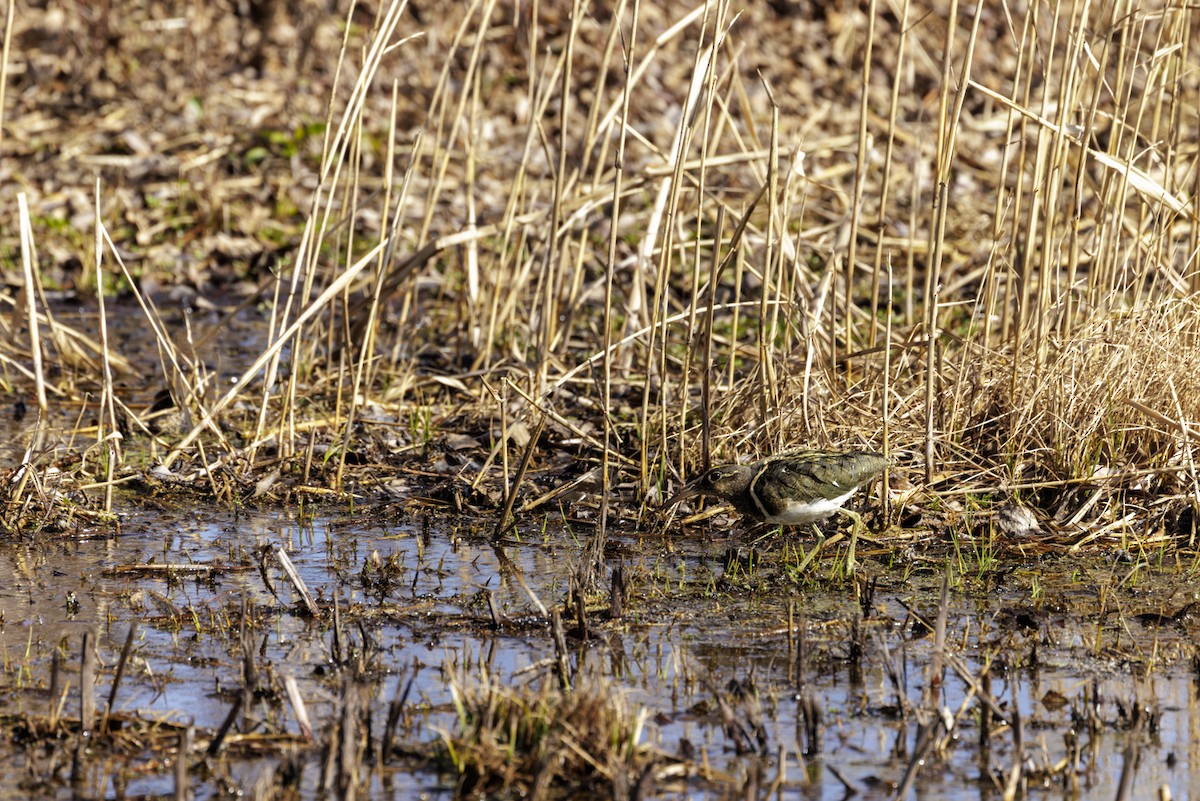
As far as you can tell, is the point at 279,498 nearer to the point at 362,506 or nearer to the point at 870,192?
the point at 362,506

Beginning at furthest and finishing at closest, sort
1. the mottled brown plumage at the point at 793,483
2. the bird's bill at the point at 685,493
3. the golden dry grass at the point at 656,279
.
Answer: the golden dry grass at the point at 656,279
the bird's bill at the point at 685,493
the mottled brown plumage at the point at 793,483

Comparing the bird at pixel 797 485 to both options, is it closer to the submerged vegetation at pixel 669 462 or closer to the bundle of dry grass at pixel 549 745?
the submerged vegetation at pixel 669 462

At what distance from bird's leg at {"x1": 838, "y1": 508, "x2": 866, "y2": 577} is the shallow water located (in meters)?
0.06

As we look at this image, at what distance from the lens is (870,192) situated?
11.7m

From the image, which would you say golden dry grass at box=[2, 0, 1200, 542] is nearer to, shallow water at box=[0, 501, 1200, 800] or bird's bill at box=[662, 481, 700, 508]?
bird's bill at box=[662, 481, 700, 508]

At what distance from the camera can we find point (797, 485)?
4875mm

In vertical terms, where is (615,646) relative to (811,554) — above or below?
below

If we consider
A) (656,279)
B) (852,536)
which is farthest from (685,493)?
(656,279)

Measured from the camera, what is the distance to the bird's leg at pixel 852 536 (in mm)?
4957

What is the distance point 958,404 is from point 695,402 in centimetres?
Answer: 133

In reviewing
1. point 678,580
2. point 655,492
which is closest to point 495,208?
point 655,492

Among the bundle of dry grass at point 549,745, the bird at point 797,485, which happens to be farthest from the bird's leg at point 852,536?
the bundle of dry grass at point 549,745

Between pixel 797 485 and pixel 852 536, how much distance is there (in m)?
0.31

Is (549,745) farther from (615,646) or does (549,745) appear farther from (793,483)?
(793,483)
